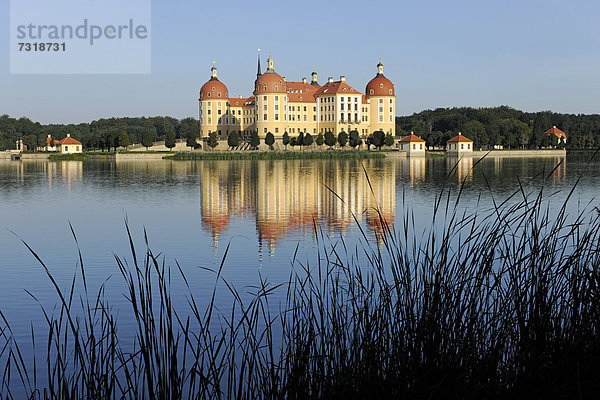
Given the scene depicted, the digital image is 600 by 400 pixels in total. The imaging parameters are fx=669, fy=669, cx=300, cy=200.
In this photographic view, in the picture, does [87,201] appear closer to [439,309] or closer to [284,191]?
[284,191]

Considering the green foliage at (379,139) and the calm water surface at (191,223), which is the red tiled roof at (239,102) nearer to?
the green foliage at (379,139)

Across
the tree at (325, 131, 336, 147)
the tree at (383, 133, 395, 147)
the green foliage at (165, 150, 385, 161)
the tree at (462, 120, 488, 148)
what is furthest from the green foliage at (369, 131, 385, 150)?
the tree at (462, 120, 488, 148)

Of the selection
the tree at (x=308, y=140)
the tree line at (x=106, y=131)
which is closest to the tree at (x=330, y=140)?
the tree at (x=308, y=140)

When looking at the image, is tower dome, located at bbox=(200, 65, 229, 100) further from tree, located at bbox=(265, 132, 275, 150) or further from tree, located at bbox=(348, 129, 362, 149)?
tree, located at bbox=(348, 129, 362, 149)

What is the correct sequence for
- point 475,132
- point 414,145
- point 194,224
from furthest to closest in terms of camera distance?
1. point 475,132
2. point 414,145
3. point 194,224

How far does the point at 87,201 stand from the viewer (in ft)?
62.5

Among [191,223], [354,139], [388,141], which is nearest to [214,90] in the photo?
[354,139]

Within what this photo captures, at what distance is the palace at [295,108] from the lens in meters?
74.7

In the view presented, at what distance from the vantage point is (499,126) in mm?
79750

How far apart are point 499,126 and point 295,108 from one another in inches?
965

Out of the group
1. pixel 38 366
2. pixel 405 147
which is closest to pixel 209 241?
pixel 38 366

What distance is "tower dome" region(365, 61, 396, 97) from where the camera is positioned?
76438mm

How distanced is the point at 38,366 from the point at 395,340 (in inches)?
119

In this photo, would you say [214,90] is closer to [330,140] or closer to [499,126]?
[330,140]
